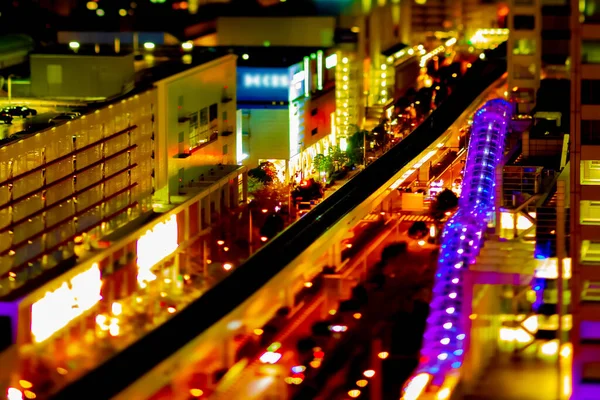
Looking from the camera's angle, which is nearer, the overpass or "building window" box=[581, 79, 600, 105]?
the overpass

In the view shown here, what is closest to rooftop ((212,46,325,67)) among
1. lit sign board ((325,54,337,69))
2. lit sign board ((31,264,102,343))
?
lit sign board ((325,54,337,69))

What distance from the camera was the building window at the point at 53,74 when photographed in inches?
731

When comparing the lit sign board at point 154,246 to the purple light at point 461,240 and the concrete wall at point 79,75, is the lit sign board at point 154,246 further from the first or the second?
the purple light at point 461,240

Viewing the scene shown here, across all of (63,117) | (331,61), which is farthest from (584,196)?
(331,61)

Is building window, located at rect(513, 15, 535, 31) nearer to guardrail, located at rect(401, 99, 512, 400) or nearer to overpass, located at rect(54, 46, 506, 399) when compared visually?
overpass, located at rect(54, 46, 506, 399)

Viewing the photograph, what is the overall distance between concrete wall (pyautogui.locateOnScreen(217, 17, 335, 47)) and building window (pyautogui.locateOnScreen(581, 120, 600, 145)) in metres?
13.7

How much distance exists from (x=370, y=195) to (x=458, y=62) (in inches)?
572

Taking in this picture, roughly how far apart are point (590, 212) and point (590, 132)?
0.66m

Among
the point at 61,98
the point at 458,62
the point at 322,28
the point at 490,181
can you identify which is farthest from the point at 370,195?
the point at 458,62

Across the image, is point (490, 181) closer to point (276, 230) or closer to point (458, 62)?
point (276, 230)

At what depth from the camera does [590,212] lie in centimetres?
1182

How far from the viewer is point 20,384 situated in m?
11.7

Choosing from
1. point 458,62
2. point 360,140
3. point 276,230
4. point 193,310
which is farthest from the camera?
point 458,62

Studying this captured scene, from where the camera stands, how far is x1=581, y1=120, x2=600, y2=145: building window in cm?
1153
